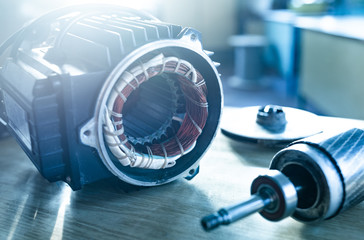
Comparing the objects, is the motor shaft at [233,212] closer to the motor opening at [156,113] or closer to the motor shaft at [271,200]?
the motor shaft at [271,200]

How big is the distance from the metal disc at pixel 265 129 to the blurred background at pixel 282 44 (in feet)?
1.99

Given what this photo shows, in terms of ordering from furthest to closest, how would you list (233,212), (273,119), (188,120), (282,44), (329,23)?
(282,44) → (329,23) → (273,119) → (188,120) → (233,212)

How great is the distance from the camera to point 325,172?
507mm

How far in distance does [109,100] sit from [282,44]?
3751 mm

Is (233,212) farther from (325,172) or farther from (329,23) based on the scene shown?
(329,23)

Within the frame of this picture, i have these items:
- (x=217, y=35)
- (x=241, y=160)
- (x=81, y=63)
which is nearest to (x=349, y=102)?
(x=241, y=160)

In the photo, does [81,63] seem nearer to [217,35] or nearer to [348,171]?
[348,171]

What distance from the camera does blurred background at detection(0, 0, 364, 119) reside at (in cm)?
230

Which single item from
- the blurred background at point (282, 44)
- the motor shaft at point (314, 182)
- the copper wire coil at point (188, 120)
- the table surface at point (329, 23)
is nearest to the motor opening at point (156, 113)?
the copper wire coil at point (188, 120)

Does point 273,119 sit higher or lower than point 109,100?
lower

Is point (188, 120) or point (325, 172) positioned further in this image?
point (188, 120)

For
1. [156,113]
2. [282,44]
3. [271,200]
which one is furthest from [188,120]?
[282,44]

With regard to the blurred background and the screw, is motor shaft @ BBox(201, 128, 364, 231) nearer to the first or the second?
the screw

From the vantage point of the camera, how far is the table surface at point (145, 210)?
55 centimetres
